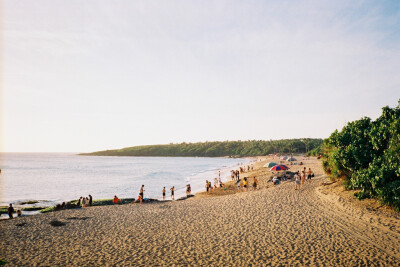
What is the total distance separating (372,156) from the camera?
→ 601 inches

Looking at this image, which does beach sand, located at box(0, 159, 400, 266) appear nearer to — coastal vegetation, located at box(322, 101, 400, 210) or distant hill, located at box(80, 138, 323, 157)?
coastal vegetation, located at box(322, 101, 400, 210)

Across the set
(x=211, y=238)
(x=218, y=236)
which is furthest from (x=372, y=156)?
(x=211, y=238)

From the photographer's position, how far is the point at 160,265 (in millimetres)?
9367

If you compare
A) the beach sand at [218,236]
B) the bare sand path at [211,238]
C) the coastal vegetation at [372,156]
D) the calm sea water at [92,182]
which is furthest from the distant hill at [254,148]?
the bare sand path at [211,238]

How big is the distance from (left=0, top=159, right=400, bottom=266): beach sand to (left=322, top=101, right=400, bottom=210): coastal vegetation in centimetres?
145

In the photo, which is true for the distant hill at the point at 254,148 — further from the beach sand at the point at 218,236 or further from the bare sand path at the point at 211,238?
the bare sand path at the point at 211,238

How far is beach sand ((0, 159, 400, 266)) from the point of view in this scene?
9.77 metres

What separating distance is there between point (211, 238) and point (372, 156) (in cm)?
1180

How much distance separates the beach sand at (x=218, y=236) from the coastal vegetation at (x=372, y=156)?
1.45m

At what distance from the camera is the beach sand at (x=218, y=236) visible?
9773mm

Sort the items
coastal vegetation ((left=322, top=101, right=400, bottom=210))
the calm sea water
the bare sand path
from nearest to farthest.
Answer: the bare sand path
coastal vegetation ((left=322, top=101, right=400, bottom=210))
the calm sea water

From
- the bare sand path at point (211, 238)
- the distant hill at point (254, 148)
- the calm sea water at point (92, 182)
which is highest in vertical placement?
the distant hill at point (254, 148)

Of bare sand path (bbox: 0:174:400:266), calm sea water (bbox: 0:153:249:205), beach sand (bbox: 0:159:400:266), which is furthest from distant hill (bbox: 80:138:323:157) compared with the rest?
bare sand path (bbox: 0:174:400:266)

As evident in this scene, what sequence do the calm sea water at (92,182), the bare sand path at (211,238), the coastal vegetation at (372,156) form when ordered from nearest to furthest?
1. the bare sand path at (211,238)
2. the coastal vegetation at (372,156)
3. the calm sea water at (92,182)
